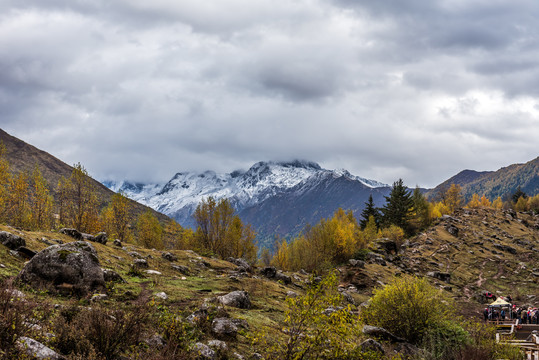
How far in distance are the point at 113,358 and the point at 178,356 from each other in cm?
A: 183

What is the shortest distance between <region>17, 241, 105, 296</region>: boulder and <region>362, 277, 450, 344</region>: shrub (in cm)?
1885

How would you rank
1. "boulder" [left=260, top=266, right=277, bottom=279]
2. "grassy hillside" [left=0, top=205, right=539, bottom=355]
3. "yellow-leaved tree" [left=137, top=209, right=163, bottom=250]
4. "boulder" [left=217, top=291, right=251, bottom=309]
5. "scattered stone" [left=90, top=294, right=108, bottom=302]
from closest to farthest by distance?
1. "scattered stone" [left=90, top=294, right=108, bottom=302]
2. "grassy hillside" [left=0, top=205, right=539, bottom=355]
3. "boulder" [left=217, top=291, right=251, bottom=309]
4. "boulder" [left=260, top=266, right=277, bottom=279]
5. "yellow-leaved tree" [left=137, top=209, right=163, bottom=250]

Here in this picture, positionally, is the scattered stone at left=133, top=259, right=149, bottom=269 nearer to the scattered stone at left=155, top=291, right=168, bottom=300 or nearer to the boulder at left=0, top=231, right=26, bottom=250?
the boulder at left=0, top=231, right=26, bottom=250

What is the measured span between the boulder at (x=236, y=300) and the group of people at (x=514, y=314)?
116ft

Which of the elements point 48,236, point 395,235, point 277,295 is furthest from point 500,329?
point 395,235

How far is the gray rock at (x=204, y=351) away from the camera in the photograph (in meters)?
10.1

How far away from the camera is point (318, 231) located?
67438mm

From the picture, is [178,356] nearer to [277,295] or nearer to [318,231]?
[277,295]

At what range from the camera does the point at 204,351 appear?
10.4m

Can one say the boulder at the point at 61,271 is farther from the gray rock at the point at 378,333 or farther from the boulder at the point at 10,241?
the gray rock at the point at 378,333

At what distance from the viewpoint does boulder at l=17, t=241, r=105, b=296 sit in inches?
498

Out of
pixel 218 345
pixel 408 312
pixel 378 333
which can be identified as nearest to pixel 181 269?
pixel 378 333

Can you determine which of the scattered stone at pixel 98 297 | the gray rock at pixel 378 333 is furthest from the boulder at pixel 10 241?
the gray rock at pixel 378 333

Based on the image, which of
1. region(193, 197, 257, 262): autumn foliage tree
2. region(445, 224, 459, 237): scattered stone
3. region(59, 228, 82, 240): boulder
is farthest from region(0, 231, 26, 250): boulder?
region(445, 224, 459, 237): scattered stone
